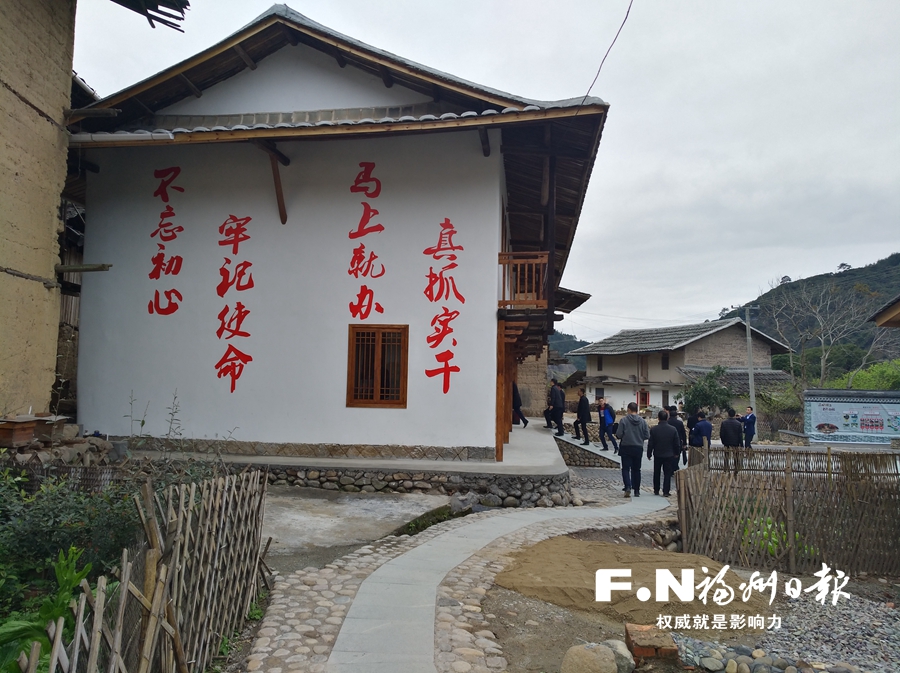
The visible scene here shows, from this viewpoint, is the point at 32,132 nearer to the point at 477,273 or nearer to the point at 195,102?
the point at 195,102

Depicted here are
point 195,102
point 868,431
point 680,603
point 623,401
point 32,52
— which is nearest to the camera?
point 680,603

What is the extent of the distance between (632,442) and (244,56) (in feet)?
31.9

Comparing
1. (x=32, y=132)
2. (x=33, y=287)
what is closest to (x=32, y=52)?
(x=32, y=132)

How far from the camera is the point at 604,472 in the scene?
15.2 m

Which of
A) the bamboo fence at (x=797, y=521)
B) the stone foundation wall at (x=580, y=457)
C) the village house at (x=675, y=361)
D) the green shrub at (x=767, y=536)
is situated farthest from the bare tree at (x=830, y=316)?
the green shrub at (x=767, y=536)

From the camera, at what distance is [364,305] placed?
10297 mm

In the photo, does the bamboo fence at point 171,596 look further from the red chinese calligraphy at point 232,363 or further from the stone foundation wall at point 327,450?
the red chinese calligraphy at point 232,363

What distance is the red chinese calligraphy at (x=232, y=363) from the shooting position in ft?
34.5

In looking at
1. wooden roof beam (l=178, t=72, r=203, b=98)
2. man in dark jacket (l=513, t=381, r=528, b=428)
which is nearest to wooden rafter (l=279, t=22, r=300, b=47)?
wooden roof beam (l=178, t=72, r=203, b=98)

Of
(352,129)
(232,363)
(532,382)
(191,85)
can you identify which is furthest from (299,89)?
(532,382)

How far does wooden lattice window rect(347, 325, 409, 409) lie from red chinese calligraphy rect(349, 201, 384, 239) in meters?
1.62

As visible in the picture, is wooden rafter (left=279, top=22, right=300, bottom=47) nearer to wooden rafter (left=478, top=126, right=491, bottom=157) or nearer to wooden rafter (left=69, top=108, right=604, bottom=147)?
wooden rafter (left=69, top=108, right=604, bottom=147)

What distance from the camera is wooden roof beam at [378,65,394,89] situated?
10561 mm

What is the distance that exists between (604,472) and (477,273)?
756cm
